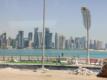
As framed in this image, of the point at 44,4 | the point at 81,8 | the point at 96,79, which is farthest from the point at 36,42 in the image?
the point at 96,79

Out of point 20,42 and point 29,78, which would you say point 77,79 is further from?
point 20,42

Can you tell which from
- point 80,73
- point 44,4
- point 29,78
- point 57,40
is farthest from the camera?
point 57,40

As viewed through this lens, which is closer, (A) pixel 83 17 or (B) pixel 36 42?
(A) pixel 83 17

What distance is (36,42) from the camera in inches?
2876

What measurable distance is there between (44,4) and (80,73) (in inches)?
379

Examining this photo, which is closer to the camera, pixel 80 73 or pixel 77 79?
pixel 77 79

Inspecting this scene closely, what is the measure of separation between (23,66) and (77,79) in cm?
1682

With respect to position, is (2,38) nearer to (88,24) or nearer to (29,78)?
(88,24)

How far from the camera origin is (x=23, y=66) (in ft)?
133

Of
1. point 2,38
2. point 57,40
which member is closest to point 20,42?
point 57,40

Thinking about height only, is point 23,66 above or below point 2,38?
below

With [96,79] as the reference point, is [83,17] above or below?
above

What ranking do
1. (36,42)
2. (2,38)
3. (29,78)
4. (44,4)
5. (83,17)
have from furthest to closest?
1. (36,42)
2. (2,38)
3. (83,17)
4. (44,4)
5. (29,78)

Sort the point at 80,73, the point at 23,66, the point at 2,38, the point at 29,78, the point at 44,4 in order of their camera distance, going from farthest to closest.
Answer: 1. the point at 2,38
2. the point at 23,66
3. the point at 44,4
4. the point at 80,73
5. the point at 29,78
